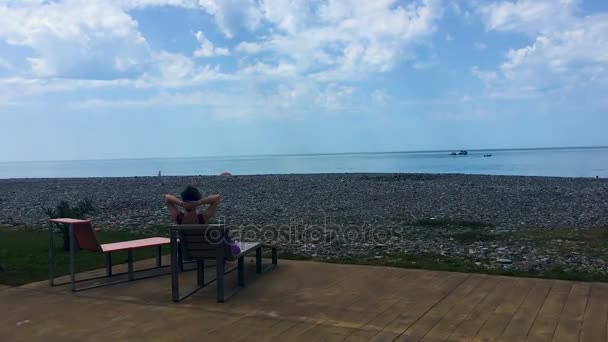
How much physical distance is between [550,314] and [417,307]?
124 centimetres

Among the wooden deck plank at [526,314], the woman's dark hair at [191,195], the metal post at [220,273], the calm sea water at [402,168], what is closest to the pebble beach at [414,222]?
the wooden deck plank at [526,314]

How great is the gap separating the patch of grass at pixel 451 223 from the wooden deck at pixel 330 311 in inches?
263

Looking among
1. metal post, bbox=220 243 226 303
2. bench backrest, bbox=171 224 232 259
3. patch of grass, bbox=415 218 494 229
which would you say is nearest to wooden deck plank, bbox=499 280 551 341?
metal post, bbox=220 243 226 303

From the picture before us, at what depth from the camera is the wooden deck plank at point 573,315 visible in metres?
4.39

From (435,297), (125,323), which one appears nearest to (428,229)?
(435,297)

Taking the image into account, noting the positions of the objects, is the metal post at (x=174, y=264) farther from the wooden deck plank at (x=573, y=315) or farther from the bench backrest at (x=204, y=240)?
the wooden deck plank at (x=573, y=315)

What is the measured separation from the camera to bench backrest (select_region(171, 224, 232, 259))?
557 centimetres

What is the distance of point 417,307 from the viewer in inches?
208

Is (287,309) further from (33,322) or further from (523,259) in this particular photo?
(523,259)

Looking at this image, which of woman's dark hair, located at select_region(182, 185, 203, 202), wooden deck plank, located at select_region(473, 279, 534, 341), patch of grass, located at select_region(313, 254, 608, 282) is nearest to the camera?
wooden deck plank, located at select_region(473, 279, 534, 341)

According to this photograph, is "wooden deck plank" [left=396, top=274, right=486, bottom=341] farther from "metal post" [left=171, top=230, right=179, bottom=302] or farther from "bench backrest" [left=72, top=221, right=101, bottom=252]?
"bench backrest" [left=72, top=221, right=101, bottom=252]

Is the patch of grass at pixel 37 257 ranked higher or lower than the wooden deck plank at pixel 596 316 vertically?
higher

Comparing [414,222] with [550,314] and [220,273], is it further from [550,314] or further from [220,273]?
[220,273]

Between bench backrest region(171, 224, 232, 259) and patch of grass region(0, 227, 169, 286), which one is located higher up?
bench backrest region(171, 224, 232, 259)
